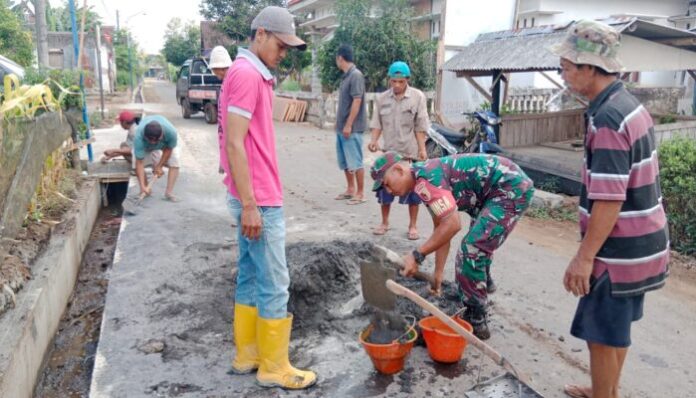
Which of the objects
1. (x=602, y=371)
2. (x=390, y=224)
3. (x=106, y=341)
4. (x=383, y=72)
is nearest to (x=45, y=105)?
(x=106, y=341)

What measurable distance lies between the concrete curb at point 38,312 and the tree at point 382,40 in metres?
9.72

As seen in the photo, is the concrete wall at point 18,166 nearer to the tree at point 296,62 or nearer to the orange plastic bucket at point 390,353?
the orange plastic bucket at point 390,353

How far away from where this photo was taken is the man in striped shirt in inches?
91.7

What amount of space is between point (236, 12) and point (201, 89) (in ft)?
24.7

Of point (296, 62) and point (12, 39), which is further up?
point (12, 39)

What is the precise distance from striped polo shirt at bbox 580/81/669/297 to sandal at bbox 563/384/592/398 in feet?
2.73

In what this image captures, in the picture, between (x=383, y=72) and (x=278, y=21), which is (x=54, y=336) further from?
(x=383, y=72)

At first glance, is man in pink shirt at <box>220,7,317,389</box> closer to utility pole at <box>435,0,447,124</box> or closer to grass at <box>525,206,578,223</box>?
grass at <box>525,206,578,223</box>

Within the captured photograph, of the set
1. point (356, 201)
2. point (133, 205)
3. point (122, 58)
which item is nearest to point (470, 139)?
point (356, 201)

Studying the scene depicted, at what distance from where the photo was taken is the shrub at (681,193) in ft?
18.3

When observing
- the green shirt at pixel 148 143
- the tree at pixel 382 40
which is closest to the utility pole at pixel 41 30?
the tree at pixel 382 40

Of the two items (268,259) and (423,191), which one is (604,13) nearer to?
(423,191)

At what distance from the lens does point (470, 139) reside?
32.2ft

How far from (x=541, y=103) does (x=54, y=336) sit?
11427 millimetres
